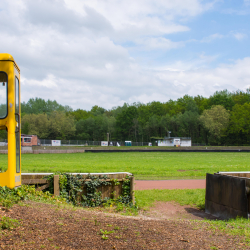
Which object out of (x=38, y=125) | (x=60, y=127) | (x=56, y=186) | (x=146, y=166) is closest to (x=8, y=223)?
(x=56, y=186)

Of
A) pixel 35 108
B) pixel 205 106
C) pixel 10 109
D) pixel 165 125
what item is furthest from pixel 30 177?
pixel 35 108

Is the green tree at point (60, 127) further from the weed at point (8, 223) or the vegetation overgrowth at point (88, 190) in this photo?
the weed at point (8, 223)

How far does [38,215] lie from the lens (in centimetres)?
475

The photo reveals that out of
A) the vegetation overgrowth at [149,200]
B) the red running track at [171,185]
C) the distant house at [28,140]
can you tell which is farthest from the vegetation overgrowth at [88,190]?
the distant house at [28,140]

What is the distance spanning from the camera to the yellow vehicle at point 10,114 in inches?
234

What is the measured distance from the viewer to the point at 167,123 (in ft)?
340

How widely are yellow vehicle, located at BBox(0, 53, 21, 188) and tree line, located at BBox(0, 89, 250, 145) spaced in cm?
8579

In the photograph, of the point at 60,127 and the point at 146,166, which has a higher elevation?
the point at 60,127

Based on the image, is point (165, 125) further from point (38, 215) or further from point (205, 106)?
point (38, 215)

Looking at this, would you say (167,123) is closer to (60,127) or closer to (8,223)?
(60,127)

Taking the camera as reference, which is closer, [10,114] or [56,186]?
[10,114]

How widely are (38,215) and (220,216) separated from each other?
5.60m

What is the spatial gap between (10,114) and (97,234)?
133 inches

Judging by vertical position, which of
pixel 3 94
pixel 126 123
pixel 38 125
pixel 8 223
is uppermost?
pixel 126 123
